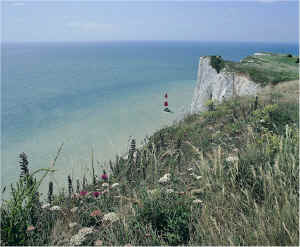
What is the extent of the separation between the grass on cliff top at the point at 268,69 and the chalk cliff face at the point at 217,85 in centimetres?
51

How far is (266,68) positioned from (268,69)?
537 millimetres

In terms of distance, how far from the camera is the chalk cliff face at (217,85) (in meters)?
17.8

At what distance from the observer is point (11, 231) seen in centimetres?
270

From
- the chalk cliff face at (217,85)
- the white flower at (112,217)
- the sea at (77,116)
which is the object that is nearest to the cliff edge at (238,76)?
the chalk cliff face at (217,85)

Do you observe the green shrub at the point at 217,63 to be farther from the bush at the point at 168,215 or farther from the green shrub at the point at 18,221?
the green shrub at the point at 18,221

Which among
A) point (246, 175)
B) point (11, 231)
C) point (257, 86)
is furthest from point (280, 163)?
point (257, 86)

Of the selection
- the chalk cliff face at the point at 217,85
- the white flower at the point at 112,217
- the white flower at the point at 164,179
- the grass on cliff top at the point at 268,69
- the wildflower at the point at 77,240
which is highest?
the grass on cliff top at the point at 268,69

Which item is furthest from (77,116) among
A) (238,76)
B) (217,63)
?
(238,76)

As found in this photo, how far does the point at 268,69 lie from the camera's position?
1992 centimetres

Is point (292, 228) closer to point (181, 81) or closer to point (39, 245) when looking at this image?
point (39, 245)

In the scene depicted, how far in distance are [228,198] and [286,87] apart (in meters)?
13.6

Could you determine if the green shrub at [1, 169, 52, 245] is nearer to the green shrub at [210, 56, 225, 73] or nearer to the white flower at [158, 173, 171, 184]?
the white flower at [158, 173, 171, 184]

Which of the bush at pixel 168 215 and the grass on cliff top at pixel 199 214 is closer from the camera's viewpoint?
the grass on cliff top at pixel 199 214

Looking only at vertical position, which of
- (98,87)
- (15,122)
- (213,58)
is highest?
(213,58)
